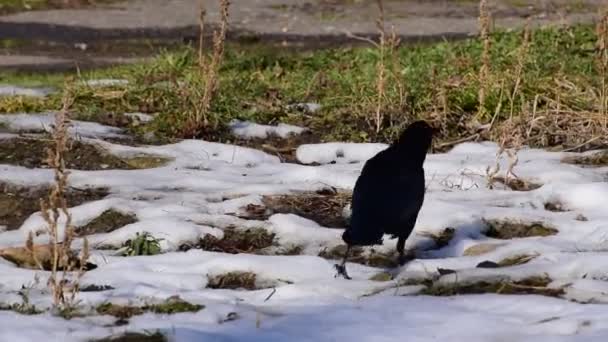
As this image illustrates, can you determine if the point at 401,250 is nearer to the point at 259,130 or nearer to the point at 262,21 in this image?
the point at 259,130

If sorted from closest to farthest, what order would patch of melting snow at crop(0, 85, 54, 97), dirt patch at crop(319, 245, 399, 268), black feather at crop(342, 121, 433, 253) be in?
black feather at crop(342, 121, 433, 253) < dirt patch at crop(319, 245, 399, 268) < patch of melting snow at crop(0, 85, 54, 97)

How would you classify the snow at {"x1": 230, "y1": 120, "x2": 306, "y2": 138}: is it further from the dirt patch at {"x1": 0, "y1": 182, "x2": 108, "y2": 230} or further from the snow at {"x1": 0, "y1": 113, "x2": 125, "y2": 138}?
the dirt patch at {"x1": 0, "y1": 182, "x2": 108, "y2": 230}

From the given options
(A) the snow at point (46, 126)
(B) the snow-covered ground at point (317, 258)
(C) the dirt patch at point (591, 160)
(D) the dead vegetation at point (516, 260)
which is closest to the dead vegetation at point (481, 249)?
(B) the snow-covered ground at point (317, 258)

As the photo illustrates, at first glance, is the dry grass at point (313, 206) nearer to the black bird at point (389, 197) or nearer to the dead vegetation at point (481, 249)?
the black bird at point (389, 197)

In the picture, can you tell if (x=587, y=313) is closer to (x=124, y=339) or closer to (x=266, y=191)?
(x=124, y=339)

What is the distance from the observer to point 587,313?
13.6 ft

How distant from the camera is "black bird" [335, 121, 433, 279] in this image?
489 cm

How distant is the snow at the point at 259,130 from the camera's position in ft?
24.9

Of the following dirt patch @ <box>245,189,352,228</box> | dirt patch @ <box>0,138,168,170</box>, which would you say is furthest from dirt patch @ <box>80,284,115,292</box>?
dirt patch @ <box>0,138,168,170</box>

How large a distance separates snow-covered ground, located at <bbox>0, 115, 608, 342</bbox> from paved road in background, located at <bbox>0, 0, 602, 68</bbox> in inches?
228

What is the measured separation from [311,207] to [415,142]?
79cm

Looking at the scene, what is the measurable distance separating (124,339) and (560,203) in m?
2.67

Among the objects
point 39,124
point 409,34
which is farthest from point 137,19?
point 39,124

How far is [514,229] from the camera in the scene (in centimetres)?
562
